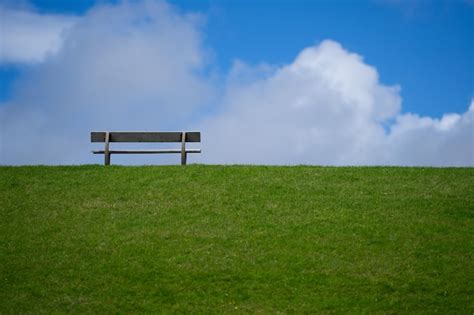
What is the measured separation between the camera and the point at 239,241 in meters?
18.8

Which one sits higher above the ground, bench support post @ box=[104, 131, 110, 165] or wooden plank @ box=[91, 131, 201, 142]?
wooden plank @ box=[91, 131, 201, 142]

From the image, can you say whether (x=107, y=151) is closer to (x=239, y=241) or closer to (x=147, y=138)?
(x=147, y=138)

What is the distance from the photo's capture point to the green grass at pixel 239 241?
15.9 meters

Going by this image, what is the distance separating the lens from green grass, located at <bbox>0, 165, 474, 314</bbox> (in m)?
15.9

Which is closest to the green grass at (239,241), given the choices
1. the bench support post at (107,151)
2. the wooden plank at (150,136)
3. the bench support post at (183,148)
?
the bench support post at (183,148)

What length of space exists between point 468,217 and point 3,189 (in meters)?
16.7

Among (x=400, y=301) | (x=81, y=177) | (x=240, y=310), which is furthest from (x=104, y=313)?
(x=81, y=177)

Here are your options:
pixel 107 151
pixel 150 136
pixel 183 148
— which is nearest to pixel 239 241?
pixel 183 148

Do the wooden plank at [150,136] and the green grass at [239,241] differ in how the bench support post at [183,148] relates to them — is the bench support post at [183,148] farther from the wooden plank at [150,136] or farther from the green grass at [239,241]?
the green grass at [239,241]

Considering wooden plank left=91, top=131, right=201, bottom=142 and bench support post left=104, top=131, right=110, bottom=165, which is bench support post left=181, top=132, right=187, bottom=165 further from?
bench support post left=104, top=131, right=110, bottom=165

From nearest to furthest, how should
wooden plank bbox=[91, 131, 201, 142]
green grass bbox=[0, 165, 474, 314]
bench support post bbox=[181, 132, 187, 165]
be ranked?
green grass bbox=[0, 165, 474, 314] < bench support post bbox=[181, 132, 187, 165] < wooden plank bbox=[91, 131, 201, 142]

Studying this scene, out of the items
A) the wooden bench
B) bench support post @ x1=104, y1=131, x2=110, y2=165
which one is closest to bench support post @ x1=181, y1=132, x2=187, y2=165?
the wooden bench

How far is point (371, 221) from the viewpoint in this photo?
66.7ft

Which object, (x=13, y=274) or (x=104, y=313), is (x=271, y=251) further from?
(x=13, y=274)
